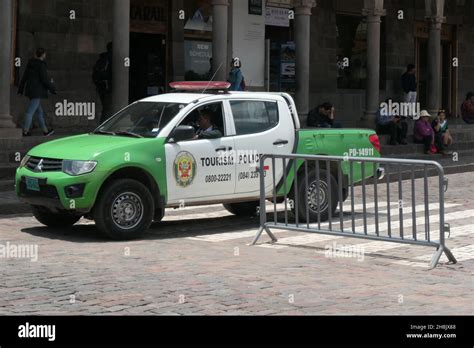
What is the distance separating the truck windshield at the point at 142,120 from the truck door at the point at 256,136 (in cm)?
94

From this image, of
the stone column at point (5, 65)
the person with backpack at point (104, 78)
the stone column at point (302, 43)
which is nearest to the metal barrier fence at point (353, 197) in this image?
the stone column at point (5, 65)

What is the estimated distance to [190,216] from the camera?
14938mm

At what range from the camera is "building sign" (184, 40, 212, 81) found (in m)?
24.8

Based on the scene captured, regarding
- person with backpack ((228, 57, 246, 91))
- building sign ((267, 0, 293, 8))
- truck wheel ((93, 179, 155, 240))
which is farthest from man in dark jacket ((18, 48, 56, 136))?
building sign ((267, 0, 293, 8))

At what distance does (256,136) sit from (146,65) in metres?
11.1

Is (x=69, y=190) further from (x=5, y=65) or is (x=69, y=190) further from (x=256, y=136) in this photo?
(x=5, y=65)

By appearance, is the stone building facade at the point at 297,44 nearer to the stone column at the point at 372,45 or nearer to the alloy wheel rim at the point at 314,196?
the stone column at the point at 372,45

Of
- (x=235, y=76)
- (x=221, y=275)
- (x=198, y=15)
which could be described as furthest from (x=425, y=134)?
(x=221, y=275)

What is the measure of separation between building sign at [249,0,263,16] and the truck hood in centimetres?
1361

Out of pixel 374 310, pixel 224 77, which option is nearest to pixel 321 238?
pixel 374 310

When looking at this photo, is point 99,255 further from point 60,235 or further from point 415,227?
point 415,227

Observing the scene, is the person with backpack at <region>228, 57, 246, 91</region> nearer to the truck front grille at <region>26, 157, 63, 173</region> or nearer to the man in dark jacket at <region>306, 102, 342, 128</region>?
the man in dark jacket at <region>306, 102, 342, 128</region>

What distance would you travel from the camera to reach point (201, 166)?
12906 millimetres

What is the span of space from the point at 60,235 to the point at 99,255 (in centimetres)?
182
